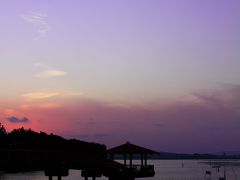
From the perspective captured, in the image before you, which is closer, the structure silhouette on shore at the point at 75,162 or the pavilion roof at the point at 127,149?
the structure silhouette on shore at the point at 75,162

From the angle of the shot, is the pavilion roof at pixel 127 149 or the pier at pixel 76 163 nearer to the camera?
the pier at pixel 76 163

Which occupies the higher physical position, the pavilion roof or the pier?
the pavilion roof

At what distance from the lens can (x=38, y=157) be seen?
137ft

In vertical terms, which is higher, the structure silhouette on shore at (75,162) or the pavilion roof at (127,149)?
the pavilion roof at (127,149)

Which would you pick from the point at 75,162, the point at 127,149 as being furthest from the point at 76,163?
the point at 127,149

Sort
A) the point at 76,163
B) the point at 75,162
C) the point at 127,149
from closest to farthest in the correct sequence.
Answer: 1. the point at 75,162
2. the point at 76,163
3. the point at 127,149

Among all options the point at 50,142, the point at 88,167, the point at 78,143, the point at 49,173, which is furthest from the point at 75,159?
the point at 50,142

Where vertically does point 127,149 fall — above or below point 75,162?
above

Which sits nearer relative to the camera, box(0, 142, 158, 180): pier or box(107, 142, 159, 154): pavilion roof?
box(0, 142, 158, 180): pier

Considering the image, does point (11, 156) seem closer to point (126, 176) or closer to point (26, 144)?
point (126, 176)

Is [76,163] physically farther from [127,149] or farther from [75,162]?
[127,149]

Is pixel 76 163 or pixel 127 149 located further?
pixel 127 149

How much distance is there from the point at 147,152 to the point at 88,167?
2145 centimetres

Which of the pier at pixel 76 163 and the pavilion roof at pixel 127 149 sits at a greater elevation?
the pavilion roof at pixel 127 149
